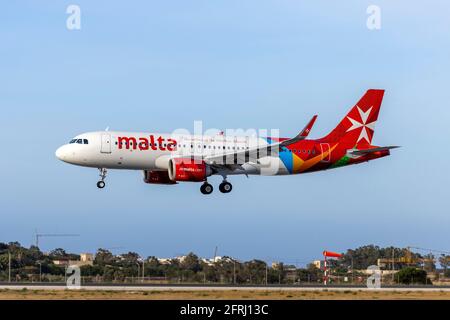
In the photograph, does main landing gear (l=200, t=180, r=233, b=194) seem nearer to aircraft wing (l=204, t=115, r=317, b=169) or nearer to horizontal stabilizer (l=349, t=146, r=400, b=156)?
aircraft wing (l=204, t=115, r=317, b=169)

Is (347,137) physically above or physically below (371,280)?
above

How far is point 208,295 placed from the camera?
5994 centimetres

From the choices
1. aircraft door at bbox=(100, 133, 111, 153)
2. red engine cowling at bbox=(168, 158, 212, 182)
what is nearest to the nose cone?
aircraft door at bbox=(100, 133, 111, 153)

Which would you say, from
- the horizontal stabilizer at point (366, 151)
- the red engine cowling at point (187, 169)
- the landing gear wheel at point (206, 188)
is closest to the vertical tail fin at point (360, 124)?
the horizontal stabilizer at point (366, 151)

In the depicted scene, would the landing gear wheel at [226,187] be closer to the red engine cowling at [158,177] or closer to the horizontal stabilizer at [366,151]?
the red engine cowling at [158,177]

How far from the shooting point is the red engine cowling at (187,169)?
79.0m

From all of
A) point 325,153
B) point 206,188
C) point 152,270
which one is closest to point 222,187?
point 206,188

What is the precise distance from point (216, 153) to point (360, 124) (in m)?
16.9

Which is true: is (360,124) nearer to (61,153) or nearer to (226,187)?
(226,187)

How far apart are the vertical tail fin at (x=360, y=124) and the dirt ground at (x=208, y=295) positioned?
25.4 metres
